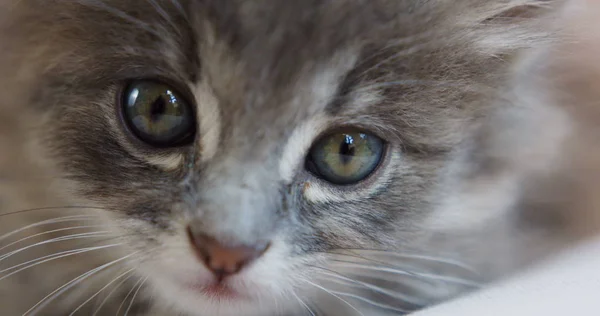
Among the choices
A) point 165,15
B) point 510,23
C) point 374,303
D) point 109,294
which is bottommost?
point 109,294

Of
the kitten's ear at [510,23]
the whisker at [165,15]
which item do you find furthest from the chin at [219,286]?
the kitten's ear at [510,23]

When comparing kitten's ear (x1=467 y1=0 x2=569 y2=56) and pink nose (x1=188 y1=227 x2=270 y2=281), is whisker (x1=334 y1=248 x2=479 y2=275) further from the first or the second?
kitten's ear (x1=467 y1=0 x2=569 y2=56)

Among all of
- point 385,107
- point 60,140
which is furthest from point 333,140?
point 60,140

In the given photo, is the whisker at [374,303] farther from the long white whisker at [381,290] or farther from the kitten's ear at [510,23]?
the kitten's ear at [510,23]

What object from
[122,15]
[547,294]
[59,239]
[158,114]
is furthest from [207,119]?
[547,294]

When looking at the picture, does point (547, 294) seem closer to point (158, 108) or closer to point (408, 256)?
point (408, 256)

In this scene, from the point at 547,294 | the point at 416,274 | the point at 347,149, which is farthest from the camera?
the point at 416,274
